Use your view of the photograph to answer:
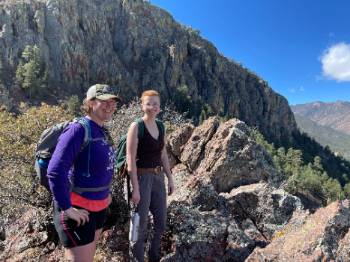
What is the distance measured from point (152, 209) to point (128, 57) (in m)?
113

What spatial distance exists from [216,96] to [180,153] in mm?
125349

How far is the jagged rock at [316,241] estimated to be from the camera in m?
4.50

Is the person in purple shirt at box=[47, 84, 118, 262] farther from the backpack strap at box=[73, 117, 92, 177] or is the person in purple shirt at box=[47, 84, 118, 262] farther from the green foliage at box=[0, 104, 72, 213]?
the green foliage at box=[0, 104, 72, 213]

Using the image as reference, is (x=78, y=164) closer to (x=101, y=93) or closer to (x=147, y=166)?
(x=101, y=93)

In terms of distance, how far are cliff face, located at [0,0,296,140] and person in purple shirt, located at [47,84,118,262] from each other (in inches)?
2700

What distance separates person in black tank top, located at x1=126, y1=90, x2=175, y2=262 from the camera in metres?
5.12

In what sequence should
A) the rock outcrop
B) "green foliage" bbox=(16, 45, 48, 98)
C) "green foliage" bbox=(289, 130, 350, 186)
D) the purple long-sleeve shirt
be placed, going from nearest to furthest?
the purple long-sleeve shirt < the rock outcrop < "green foliage" bbox=(16, 45, 48, 98) < "green foliage" bbox=(289, 130, 350, 186)

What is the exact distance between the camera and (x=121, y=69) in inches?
4146

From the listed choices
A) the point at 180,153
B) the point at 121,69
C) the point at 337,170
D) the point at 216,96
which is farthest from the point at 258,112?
the point at 180,153

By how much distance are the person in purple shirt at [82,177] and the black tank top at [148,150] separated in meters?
1.26

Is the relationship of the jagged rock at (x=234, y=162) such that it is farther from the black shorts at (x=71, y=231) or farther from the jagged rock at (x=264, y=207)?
the black shorts at (x=71, y=231)

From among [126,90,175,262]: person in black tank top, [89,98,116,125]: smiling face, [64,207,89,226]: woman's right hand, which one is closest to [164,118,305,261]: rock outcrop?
[126,90,175,262]: person in black tank top

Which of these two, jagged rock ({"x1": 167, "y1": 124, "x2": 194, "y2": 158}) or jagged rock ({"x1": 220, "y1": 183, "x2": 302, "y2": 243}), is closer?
jagged rock ({"x1": 220, "y1": 183, "x2": 302, "y2": 243})

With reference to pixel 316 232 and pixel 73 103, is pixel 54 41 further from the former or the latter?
pixel 316 232
